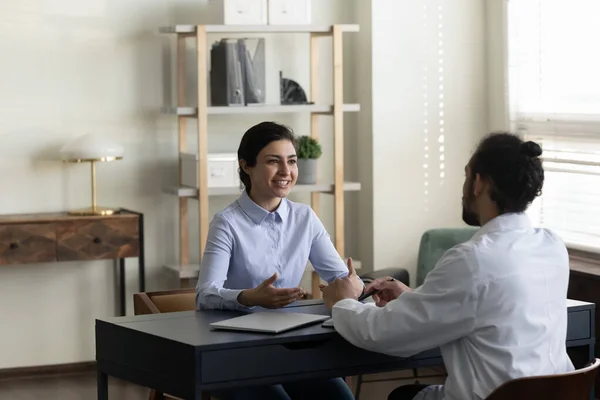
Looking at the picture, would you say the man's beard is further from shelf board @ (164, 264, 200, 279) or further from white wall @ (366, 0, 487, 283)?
white wall @ (366, 0, 487, 283)

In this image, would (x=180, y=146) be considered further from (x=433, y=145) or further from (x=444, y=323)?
(x=444, y=323)

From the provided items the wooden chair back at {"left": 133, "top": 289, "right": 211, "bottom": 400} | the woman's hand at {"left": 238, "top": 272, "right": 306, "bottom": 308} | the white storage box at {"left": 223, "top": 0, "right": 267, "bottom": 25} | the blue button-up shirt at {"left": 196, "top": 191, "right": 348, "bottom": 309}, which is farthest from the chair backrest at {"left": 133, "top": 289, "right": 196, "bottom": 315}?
the white storage box at {"left": 223, "top": 0, "right": 267, "bottom": 25}

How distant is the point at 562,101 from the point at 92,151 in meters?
2.43

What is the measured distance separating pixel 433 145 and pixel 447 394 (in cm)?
323

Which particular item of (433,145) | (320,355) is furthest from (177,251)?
(320,355)

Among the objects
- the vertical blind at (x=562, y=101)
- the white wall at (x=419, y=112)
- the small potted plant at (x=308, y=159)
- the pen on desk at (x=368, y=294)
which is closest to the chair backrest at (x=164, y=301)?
the pen on desk at (x=368, y=294)

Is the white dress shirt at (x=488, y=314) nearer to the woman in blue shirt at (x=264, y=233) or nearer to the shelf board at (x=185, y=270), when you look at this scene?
the woman in blue shirt at (x=264, y=233)

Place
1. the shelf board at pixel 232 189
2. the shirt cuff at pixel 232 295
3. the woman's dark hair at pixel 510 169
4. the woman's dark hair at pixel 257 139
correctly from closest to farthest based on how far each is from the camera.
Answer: the woman's dark hair at pixel 510 169
the shirt cuff at pixel 232 295
the woman's dark hair at pixel 257 139
the shelf board at pixel 232 189

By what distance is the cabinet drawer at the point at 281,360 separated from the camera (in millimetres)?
2521

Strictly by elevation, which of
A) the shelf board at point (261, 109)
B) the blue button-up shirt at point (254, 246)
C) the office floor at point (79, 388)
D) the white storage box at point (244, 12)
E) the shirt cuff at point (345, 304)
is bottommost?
the office floor at point (79, 388)

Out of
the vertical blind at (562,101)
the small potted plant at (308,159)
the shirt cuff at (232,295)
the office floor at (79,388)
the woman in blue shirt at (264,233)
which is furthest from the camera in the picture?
the small potted plant at (308,159)

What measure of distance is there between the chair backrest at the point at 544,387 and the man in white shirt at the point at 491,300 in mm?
77

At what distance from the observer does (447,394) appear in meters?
2.55

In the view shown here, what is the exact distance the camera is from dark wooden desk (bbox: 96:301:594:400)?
2520mm
